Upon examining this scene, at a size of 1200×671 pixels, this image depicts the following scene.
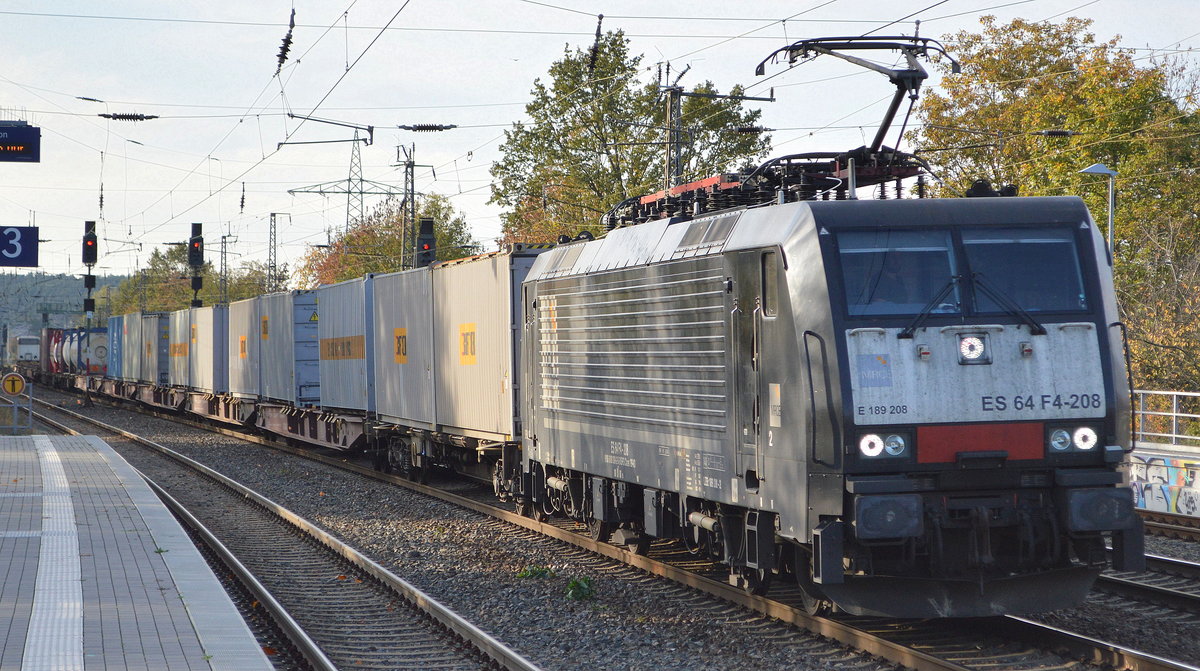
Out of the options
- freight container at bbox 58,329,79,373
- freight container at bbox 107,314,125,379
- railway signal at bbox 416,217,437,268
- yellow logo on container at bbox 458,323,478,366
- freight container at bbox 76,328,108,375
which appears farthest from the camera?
freight container at bbox 58,329,79,373

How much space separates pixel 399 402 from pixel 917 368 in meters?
14.7

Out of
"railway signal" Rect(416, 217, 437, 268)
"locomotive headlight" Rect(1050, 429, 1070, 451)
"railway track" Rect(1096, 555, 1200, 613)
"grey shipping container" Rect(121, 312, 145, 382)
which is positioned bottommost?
"railway track" Rect(1096, 555, 1200, 613)

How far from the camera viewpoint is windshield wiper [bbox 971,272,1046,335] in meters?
8.30

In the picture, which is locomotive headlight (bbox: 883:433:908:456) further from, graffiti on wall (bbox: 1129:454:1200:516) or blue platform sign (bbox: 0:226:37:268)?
blue platform sign (bbox: 0:226:37:268)

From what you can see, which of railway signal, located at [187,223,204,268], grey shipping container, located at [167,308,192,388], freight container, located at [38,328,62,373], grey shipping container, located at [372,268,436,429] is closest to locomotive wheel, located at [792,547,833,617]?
grey shipping container, located at [372,268,436,429]

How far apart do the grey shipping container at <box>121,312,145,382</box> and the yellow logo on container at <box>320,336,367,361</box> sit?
24794 mm

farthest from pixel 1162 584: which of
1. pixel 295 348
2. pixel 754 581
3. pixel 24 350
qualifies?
pixel 24 350

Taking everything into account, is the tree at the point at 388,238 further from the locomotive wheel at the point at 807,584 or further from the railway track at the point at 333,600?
the locomotive wheel at the point at 807,584

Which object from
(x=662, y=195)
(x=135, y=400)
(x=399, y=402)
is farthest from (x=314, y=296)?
(x=135, y=400)

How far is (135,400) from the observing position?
50.9m

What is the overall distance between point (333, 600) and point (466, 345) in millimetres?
7061

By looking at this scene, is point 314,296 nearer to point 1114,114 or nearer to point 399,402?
point 399,402

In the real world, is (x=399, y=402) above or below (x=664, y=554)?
above

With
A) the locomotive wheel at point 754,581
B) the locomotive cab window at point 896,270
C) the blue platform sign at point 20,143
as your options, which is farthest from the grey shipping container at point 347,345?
the locomotive cab window at point 896,270
